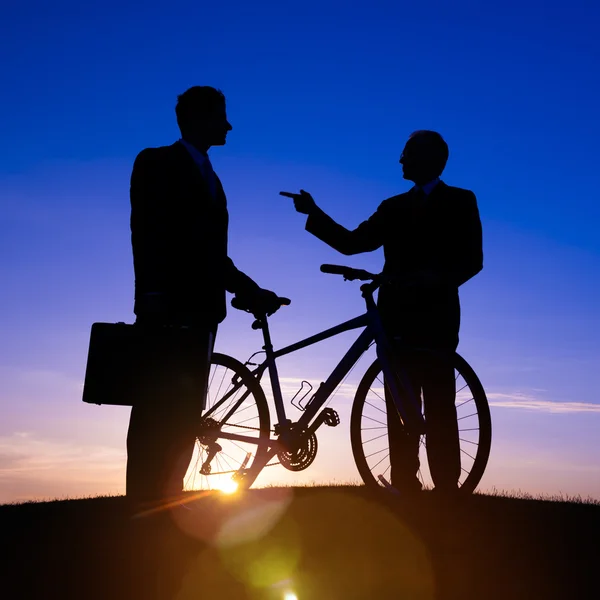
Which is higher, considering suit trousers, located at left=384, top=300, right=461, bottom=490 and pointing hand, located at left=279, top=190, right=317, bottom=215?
pointing hand, located at left=279, top=190, right=317, bottom=215

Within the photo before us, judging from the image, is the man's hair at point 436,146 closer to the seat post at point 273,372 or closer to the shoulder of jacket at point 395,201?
the shoulder of jacket at point 395,201

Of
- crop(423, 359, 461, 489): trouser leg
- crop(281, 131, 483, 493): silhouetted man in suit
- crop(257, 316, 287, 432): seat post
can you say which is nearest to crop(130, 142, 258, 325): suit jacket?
crop(257, 316, 287, 432): seat post

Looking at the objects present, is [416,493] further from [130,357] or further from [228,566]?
[130,357]

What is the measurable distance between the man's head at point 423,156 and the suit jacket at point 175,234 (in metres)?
1.80

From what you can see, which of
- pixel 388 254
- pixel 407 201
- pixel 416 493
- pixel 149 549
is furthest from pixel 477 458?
pixel 149 549

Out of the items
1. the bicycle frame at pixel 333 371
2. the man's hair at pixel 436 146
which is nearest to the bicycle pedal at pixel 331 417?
the bicycle frame at pixel 333 371

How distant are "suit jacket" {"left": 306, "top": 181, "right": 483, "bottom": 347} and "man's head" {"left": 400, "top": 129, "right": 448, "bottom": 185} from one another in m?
0.13

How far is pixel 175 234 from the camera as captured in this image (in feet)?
16.0

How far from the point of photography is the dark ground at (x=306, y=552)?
404 centimetres

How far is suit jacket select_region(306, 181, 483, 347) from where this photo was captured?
5.93m

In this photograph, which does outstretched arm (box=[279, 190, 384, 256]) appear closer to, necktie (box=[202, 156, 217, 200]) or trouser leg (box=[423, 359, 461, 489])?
trouser leg (box=[423, 359, 461, 489])

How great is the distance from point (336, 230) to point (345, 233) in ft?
0.28

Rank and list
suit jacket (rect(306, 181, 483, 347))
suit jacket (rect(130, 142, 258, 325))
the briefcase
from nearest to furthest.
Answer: the briefcase, suit jacket (rect(130, 142, 258, 325)), suit jacket (rect(306, 181, 483, 347))

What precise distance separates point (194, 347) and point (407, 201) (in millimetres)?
2397
